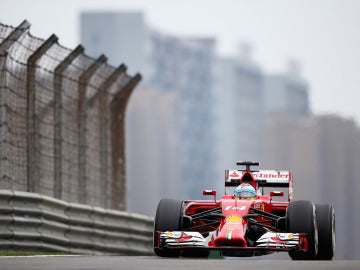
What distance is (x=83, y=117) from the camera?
2314 centimetres

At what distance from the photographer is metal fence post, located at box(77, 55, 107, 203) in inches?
880

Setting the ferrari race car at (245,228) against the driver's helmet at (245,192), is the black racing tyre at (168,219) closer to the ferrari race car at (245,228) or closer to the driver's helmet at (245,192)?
the ferrari race car at (245,228)

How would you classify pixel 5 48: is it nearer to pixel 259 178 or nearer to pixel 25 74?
pixel 25 74

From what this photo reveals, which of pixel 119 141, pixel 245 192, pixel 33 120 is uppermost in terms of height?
pixel 119 141

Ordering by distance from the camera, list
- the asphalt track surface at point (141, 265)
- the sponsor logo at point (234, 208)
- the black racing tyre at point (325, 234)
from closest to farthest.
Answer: the asphalt track surface at point (141, 265) < the black racing tyre at point (325, 234) < the sponsor logo at point (234, 208)

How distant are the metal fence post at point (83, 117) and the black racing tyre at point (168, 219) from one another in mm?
5033

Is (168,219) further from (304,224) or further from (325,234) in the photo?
(325,234)

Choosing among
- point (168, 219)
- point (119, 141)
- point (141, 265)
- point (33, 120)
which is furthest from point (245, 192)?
point (119, 141)

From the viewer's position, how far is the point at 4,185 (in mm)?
18984

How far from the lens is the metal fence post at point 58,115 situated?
21156mm

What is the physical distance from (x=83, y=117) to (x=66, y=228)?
3.55 m

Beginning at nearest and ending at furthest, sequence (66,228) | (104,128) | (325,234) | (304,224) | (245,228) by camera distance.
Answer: (304,224), (325,234), (245,228), (66,228), (104,128)

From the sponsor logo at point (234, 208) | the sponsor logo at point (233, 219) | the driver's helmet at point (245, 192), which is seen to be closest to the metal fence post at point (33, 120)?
the driver's helmet at point (245, 192)

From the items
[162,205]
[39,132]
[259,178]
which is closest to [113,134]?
[39,132]
